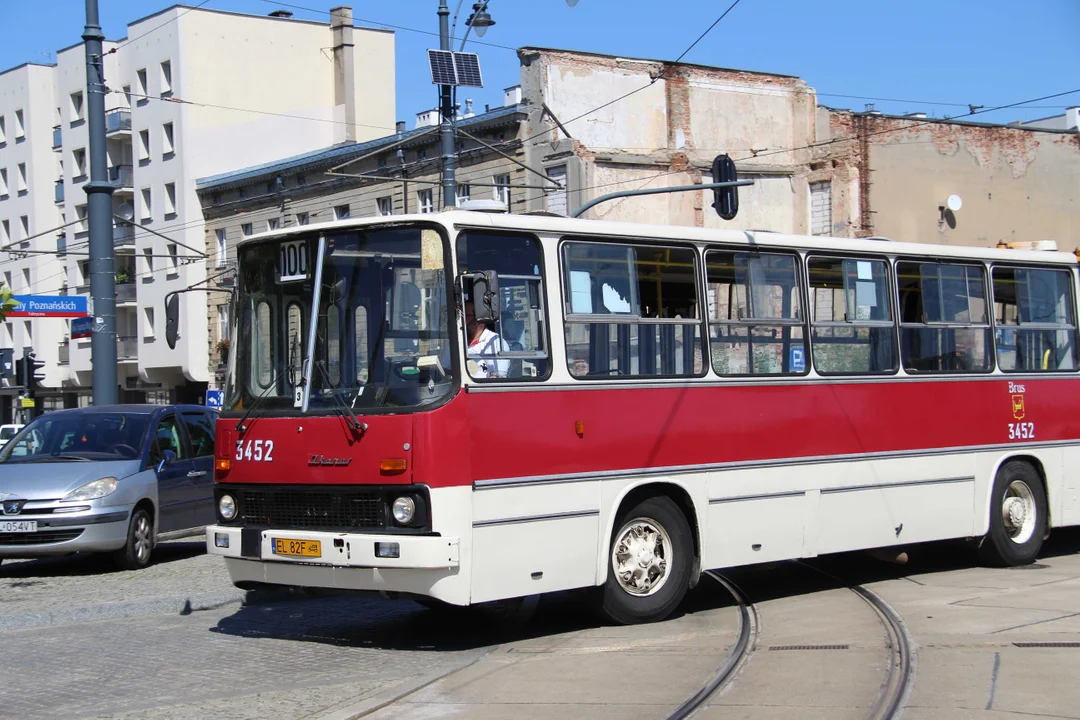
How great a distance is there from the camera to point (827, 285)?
39.6ft

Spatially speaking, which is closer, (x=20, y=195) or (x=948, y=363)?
(x=948, y=363)

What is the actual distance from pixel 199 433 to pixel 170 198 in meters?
43.0

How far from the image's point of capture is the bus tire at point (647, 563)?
10180mm

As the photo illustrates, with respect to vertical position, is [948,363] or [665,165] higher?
[665,165]

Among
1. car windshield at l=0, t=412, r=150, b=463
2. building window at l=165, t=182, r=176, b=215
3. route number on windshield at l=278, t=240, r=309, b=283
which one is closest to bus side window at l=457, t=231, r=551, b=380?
route number on windshield at l=278, t=240, r=309, b=283

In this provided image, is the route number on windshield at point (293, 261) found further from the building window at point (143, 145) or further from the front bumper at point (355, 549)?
the building window at point (143, 145)

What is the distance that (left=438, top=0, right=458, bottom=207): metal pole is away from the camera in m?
22.0

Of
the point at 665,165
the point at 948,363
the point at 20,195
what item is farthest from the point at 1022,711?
the point at 20,195

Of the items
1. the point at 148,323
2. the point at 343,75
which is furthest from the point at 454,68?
the point at 148,323

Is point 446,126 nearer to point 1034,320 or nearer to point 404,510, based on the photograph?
point 1034,320

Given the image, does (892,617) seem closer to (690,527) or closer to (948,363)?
(690,527)

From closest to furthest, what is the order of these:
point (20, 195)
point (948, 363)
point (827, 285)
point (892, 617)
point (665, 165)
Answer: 1. point (892, 617)
2. point (827, 285)
3. point (948, 363)
4. point (665, 165)
5. point (20, 195)

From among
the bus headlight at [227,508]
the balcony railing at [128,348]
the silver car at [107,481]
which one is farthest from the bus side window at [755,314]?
the balcony railing at [128,348]

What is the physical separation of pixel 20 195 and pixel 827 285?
62551 millimetres
